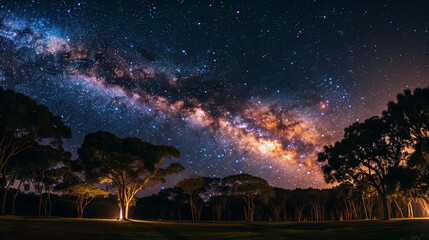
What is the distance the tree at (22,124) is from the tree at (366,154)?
1542 inches

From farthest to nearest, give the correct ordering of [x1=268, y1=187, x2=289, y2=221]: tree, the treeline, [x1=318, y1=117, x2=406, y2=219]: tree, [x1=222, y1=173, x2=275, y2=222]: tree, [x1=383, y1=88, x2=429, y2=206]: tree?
1. [x1=268, y1=187, x2=289, y2=221]: tree
2. the treeline
3. [x1=222, y1=173, x2=275, y2=222]: tree
4. [x1=318, y1=117, x2=406, y2=219]: tree
5. [x1=383, y1=88, x2=429, y2=206]: tree

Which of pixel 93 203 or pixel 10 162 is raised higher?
pixel 10 162

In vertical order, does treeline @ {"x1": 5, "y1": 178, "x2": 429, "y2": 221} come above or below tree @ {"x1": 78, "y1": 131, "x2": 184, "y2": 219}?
below

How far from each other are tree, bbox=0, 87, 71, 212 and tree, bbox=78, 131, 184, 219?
229 inches

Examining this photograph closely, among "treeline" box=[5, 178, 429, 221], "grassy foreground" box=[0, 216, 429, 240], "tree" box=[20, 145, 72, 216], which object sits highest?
"tree" box=[20, 145, 72, 216]

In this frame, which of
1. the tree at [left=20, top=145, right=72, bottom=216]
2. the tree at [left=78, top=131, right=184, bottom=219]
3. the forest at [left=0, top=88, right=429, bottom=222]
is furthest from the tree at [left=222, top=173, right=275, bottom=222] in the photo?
the tree at [left=20, top=145, right=72, bottom=216]

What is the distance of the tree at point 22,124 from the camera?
32312 mm

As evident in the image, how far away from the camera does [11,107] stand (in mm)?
32344

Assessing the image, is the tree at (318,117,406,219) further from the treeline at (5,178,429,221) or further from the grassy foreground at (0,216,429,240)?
the treeline at (5,178,429,221)

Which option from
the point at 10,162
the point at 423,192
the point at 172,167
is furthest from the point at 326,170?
the point at 10,162

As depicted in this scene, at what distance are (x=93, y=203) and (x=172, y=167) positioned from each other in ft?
173

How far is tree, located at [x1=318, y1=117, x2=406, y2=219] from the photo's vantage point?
40.2 meters

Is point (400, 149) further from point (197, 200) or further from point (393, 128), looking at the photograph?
point (197, 200)

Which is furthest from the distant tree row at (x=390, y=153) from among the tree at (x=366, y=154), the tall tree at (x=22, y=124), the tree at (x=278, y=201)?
the tree at (x=278, y=201)
